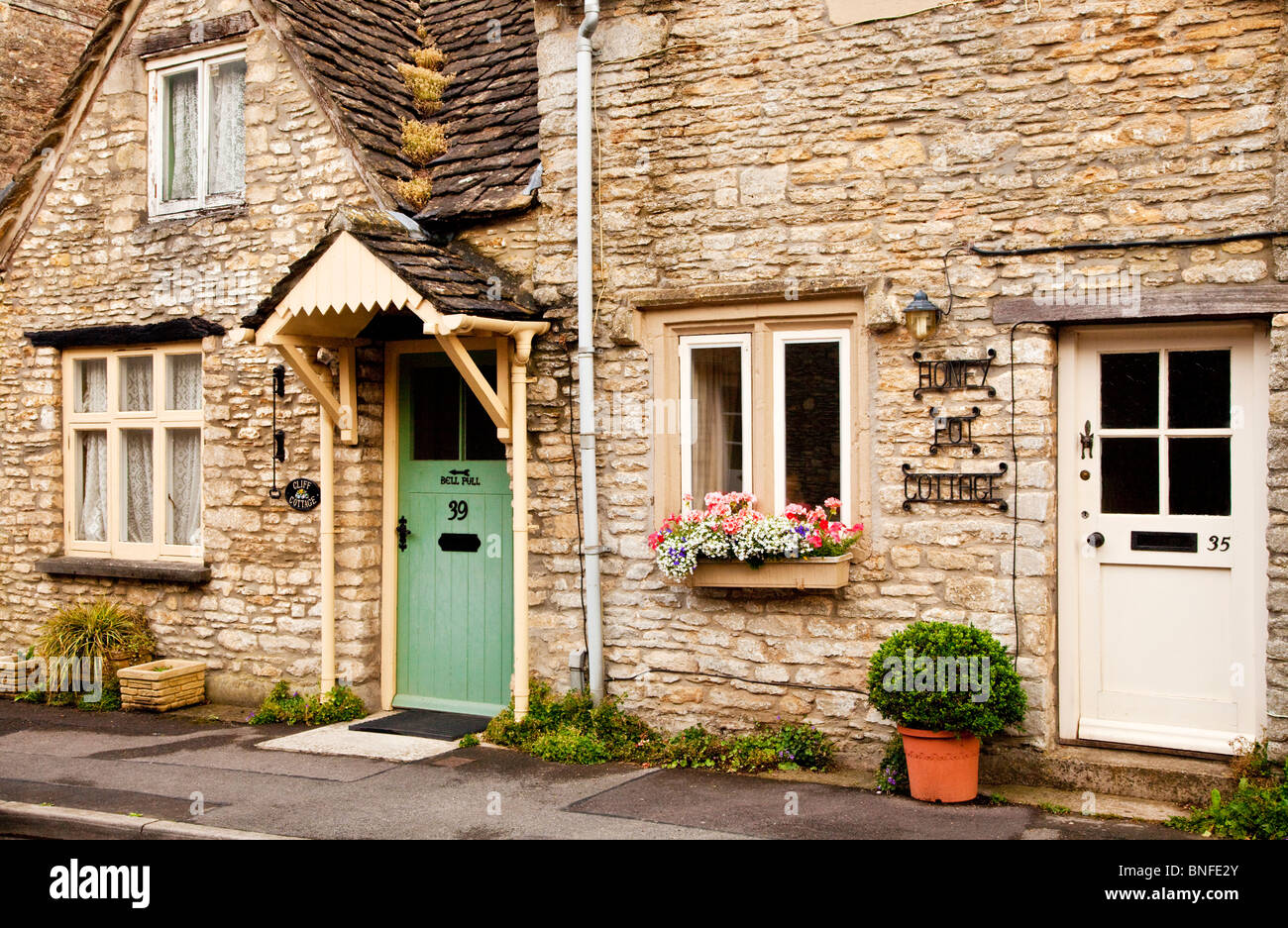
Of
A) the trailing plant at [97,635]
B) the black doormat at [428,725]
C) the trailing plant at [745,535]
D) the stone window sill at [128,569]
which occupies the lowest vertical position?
the black doormat at [428,725]

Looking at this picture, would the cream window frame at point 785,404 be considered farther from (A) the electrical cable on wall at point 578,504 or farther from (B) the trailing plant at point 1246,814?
(B) the trailing plant at point 1246,814

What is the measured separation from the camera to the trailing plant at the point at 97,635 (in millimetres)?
9547

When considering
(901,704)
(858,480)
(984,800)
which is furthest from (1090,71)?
(984,800)

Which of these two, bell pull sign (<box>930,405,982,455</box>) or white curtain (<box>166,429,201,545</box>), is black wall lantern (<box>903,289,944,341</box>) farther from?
white curtain (<box>166,429,201,545</box>)

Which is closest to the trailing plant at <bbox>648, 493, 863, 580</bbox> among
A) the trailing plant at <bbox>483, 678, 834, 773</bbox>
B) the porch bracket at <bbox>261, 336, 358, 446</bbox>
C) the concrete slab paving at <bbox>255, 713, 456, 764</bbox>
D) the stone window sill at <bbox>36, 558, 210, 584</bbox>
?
the trailing plant at <bbox>483, 678, 834, 773</bbox>

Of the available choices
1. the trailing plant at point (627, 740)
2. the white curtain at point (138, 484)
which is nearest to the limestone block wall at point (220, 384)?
the white curtain at point (138, 484)

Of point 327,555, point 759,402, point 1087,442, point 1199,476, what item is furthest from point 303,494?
point 1199,476

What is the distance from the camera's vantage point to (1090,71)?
6.57m

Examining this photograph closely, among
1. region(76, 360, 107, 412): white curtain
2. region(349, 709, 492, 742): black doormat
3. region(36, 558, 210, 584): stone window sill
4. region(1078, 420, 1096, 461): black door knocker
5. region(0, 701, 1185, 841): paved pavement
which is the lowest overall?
region(0, 701, 1185, 841): paved pavement

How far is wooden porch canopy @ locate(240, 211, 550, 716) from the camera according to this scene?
7.52 m

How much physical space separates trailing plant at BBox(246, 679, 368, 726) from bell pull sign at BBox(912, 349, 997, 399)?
4644 millimetres

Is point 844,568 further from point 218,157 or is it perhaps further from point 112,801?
point 218,157

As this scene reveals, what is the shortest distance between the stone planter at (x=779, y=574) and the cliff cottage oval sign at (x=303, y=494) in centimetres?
317

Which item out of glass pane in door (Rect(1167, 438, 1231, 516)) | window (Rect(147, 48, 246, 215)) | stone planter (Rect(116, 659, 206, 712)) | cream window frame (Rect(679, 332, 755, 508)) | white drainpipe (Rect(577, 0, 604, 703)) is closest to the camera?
glass pane in door (Rect(1167, 438, 1231, 516))
